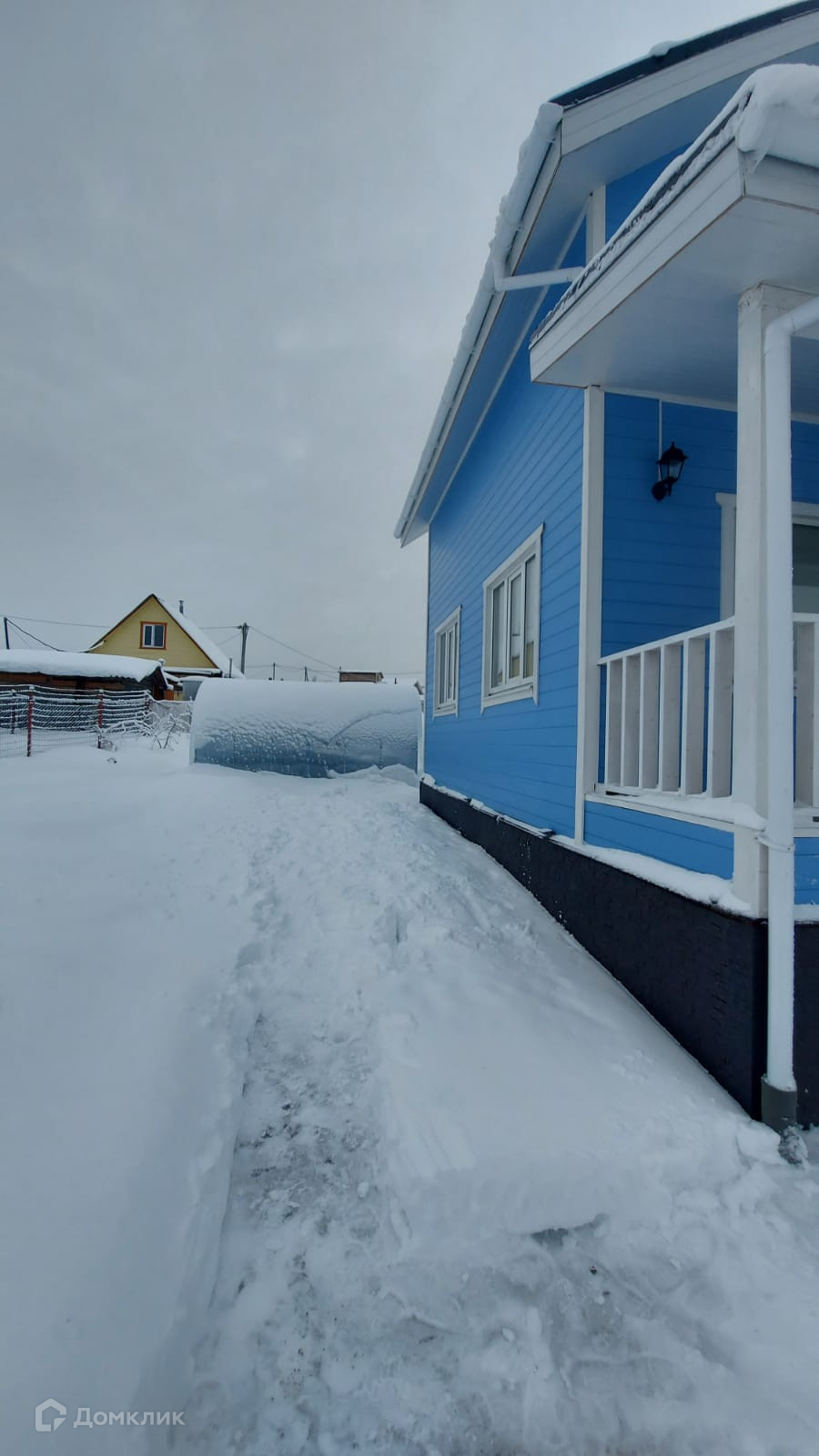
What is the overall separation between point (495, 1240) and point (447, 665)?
690cm

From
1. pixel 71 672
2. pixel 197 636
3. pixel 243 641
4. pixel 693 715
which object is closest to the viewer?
pixel 693 715

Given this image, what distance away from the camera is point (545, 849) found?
4199 millimetres

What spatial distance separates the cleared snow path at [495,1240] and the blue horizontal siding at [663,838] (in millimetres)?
762

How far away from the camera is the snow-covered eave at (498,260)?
3.31m

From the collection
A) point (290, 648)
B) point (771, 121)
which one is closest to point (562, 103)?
point (771, 121)

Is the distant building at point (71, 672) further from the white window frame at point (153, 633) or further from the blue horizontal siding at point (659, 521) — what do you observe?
the blue horizontal siding at point (659, 521)

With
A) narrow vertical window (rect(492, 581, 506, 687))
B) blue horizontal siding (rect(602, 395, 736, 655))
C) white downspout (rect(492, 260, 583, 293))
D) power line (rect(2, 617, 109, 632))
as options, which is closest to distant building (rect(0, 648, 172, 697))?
narrow vertical window (rect(492, 581, 506, 687))

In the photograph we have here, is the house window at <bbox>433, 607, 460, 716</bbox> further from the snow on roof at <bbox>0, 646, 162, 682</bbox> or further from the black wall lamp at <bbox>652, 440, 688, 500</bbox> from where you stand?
the snow on roof at <bbox>0, 646, 162, 682</bbox>

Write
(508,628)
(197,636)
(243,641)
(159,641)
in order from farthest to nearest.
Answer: (243,641), (197,636), (159,641), (508,628)

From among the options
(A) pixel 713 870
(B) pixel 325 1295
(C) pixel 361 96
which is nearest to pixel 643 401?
(A) pixel 713 870

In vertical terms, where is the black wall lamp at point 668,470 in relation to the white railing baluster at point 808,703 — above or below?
above

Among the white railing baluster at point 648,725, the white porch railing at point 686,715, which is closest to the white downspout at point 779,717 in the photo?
the white porch railing at point 686,715

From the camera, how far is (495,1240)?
1705 mm

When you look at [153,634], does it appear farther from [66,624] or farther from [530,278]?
[66,624]
